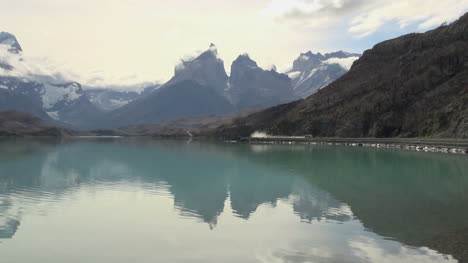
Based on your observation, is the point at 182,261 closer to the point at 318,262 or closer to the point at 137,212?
the point at 318,262

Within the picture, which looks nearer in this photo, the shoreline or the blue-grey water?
the blue-grey water

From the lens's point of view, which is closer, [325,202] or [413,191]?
[325,202]

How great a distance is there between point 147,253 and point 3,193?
3156cm

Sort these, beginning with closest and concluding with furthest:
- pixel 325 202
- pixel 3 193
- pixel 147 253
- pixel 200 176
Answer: pixel 147 253, pixel 325 202, pixel 3 193, pixel 200 176

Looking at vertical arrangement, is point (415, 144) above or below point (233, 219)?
above

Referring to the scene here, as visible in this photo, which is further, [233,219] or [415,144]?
[415,144]

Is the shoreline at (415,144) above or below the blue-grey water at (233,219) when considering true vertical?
above

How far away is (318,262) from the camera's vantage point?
24.4 m

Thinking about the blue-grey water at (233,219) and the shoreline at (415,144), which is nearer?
the blue-grey water at (233,219)

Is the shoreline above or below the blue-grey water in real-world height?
above

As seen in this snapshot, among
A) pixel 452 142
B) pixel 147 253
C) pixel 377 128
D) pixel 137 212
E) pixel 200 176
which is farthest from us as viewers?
pixel 377 128

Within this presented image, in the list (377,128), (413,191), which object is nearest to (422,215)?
(413,191)

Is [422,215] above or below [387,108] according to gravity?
below

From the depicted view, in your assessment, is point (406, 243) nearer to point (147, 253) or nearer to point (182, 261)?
point (182, 261)
